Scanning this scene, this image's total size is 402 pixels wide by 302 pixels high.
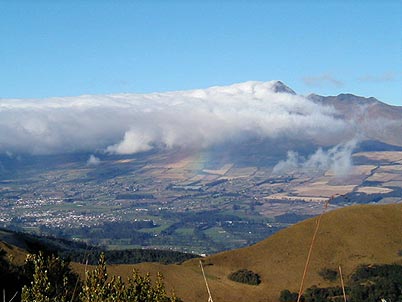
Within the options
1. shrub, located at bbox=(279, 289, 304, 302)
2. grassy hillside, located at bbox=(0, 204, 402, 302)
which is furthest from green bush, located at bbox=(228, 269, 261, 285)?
shrub, located at bbox=(279, 289, 304, 302)

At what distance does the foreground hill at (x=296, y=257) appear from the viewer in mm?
104625

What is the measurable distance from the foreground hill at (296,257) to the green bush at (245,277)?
1139 millimetres

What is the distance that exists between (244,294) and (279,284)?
7631mm

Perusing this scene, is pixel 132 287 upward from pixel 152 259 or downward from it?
upward

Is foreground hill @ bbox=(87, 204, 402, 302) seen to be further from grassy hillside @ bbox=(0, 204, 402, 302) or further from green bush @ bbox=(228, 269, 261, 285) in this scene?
green bush @ bbox=(228, 269, 261, 285)

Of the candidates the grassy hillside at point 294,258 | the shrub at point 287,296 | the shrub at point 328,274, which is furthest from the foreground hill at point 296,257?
the shrub at point 287,296

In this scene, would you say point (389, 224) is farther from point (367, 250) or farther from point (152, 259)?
point (152, 259)

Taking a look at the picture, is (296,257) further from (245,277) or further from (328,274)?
(245,277)

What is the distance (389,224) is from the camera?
12650cm

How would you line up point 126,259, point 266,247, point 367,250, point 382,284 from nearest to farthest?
point 382,284
point 367,250
point 266,247
point 126,259

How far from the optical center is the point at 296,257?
117562 mm

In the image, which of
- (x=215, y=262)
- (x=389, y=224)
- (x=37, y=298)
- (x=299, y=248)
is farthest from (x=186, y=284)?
(x=37, y=298)

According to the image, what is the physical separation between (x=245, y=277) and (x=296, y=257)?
12.4m

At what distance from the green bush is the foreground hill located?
44.9 inches
